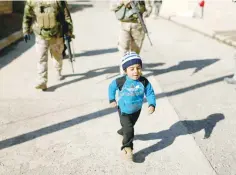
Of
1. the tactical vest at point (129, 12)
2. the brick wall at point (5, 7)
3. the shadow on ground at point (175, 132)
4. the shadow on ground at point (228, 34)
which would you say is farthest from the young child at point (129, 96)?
the brick wall at point (5, 7)

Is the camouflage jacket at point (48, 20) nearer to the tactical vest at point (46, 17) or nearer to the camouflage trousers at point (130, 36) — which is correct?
the tactical vest at point (46, 17)

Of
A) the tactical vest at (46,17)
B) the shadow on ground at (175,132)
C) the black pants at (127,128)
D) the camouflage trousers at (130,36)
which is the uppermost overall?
the tactical vest at (46,17)

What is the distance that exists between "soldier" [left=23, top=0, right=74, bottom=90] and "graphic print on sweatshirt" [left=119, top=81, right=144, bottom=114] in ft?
8.33

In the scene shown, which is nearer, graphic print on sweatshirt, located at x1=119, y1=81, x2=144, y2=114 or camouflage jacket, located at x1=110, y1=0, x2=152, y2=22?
graphic print on sweatshirt, located at x1=119, y1=81, x2=144, y2=114

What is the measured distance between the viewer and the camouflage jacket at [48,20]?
534cm

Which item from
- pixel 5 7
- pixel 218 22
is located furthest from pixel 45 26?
pixel 5 7

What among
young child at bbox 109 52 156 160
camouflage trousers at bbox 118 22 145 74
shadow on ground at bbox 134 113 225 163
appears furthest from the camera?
camouflage trousers at bbox 118 22 145 74

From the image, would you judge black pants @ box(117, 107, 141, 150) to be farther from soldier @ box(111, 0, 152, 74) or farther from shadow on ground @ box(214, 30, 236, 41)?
shadow on ground @ box(214, 30, 236, 41)

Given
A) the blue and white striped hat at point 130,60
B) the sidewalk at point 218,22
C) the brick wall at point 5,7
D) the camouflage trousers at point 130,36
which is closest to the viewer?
the blue and white striped hat at point 130,60

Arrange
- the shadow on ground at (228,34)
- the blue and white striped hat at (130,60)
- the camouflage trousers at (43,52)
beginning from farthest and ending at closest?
the shadow on ground at (228,34) → the camouflage trousers at (43,52) → the blue and white striped hat at (130,60)

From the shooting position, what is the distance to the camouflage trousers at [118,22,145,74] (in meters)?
5.91

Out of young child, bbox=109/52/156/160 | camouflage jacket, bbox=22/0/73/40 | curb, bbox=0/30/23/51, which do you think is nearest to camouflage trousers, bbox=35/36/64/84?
camouflage jacket, bbox=22/0/73/40

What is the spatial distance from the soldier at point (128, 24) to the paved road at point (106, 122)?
2.63 ft

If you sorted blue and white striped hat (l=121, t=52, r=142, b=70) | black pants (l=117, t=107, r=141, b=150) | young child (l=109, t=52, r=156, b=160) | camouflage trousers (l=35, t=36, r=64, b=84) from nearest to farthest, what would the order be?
blue and white striped hat (l=121, t=52, r=142, b=70), young child (l=109, t=52, r=156, b=160), black pants (l=117, t=107, r=141, b=150), camouflage trousers (l=35, t=36, r=64, b=84)
